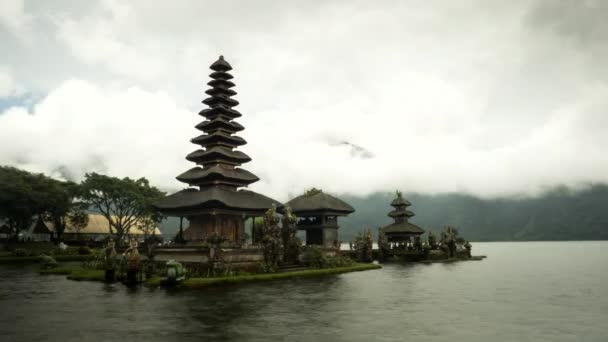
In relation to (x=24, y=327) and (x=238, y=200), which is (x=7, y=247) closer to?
(x=238, y=200)

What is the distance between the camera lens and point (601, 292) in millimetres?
28062

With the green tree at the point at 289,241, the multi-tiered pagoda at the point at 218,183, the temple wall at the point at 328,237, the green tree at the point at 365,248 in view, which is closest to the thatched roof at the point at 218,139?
the multi-tiered pagoda at the point at 218,183

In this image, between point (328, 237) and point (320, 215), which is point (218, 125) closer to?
point (320, 215)

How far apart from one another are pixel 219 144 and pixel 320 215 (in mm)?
15944

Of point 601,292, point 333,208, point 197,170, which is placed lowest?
point 601,292

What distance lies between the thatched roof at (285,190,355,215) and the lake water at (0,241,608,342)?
2506 cm

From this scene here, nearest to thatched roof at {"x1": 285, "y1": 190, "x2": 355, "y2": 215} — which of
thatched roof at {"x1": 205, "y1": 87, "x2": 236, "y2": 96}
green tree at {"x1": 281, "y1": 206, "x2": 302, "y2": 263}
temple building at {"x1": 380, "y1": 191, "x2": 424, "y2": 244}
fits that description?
green tree at {"x1": 281, "y1": 206, "x2": 302, "y2": 263}

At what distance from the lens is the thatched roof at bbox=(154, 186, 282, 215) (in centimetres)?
4091

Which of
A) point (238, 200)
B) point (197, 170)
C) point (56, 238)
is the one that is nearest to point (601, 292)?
point (238, 200)

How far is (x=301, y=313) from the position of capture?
60.2 feet

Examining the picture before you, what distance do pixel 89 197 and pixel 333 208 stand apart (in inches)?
1522

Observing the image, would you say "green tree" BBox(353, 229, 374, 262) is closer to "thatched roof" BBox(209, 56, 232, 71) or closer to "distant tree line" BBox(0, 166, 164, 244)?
"thatched roof" BBox(209, 56, 232, 71)

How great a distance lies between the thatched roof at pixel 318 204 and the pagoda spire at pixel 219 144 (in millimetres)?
10108

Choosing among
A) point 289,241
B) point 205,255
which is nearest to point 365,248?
point 289,241
